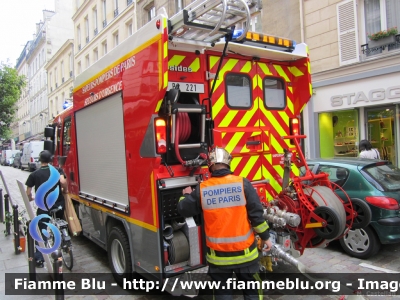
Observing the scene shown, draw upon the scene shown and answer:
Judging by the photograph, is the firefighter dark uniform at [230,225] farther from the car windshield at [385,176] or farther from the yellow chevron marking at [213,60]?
the car windshield at [385,176]

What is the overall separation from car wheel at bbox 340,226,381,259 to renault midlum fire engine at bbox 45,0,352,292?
1.17 m

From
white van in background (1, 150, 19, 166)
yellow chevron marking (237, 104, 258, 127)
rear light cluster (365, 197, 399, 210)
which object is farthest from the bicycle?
white van in background (1, 150, 19, 166)

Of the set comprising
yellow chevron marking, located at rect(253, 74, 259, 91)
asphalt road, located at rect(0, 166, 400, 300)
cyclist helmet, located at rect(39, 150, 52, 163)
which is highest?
yellow chevron marking, located at rect(253, 74, 259, 91)

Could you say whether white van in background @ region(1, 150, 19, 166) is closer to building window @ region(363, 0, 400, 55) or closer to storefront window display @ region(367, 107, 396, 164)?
storefront window display @ region(367, 107, 396, 164)

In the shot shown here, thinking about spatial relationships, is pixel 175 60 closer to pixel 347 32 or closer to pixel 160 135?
pixel 160 135

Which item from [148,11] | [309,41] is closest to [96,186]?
[309,41]

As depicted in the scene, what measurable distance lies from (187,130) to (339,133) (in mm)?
9140

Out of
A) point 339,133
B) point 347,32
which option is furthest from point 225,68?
point 339,133

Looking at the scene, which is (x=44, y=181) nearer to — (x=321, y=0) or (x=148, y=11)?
(x=321, y=0)

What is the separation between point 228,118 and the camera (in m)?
4.29

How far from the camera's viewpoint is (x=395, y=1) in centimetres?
933

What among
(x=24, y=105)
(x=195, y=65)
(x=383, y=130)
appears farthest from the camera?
(x=24, y=105)

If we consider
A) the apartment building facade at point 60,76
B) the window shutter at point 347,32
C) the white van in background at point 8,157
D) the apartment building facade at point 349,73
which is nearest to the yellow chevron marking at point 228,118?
the apartment building facade at point 349,73

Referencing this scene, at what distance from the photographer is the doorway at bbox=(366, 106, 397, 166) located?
9828 mm
